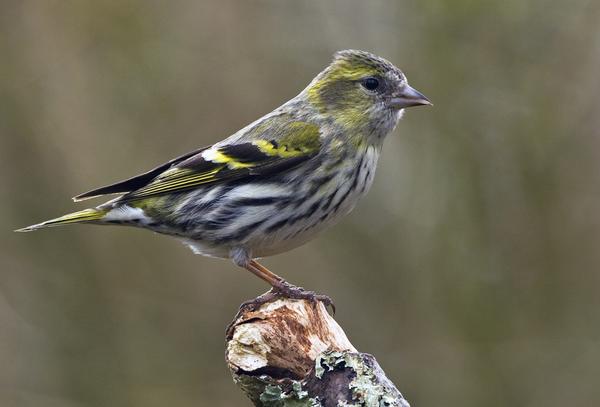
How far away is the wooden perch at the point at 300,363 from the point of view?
4.37 meters

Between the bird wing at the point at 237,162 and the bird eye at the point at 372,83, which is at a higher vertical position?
the bird eye at the point at 372,83

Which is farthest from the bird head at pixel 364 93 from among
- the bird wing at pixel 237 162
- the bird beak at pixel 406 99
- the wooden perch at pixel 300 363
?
the wooden perch at pixel 300 363

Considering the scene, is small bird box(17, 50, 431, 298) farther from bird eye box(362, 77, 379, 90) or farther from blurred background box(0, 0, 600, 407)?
blurred background box(0, 0, 600, 407)

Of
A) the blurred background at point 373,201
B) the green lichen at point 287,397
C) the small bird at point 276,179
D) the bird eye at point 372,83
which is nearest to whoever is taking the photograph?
the green lichen at point 287,397

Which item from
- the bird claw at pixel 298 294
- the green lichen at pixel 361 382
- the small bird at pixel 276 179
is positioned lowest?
the green lichen at pixel 361 382

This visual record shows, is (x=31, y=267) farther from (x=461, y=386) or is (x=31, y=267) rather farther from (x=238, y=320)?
(x=238, y=320)

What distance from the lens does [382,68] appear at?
695 cm

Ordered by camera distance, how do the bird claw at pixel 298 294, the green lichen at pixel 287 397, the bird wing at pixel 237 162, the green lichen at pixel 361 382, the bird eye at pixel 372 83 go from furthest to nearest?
the bird eye at pixel 372 83 < the bird wing at pixel 237 162 < the bird claw at pixel 298 294 < the green lichen at pixel 287 397 < the green lichen at pixel 361 382

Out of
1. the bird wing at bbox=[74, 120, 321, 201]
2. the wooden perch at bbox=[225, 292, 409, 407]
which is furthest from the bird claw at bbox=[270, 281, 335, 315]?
the bird wing at bbox=[74, 120, 321, 201]

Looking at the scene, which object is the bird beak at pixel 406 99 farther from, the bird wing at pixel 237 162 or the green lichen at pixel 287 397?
the green lichen at pixel 287 397

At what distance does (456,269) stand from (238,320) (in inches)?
218

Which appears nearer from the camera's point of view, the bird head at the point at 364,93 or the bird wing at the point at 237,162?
the bird wing at the point at 237,162

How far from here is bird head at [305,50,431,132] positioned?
683 centimetres

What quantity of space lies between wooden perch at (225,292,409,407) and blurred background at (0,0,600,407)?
5.03m
